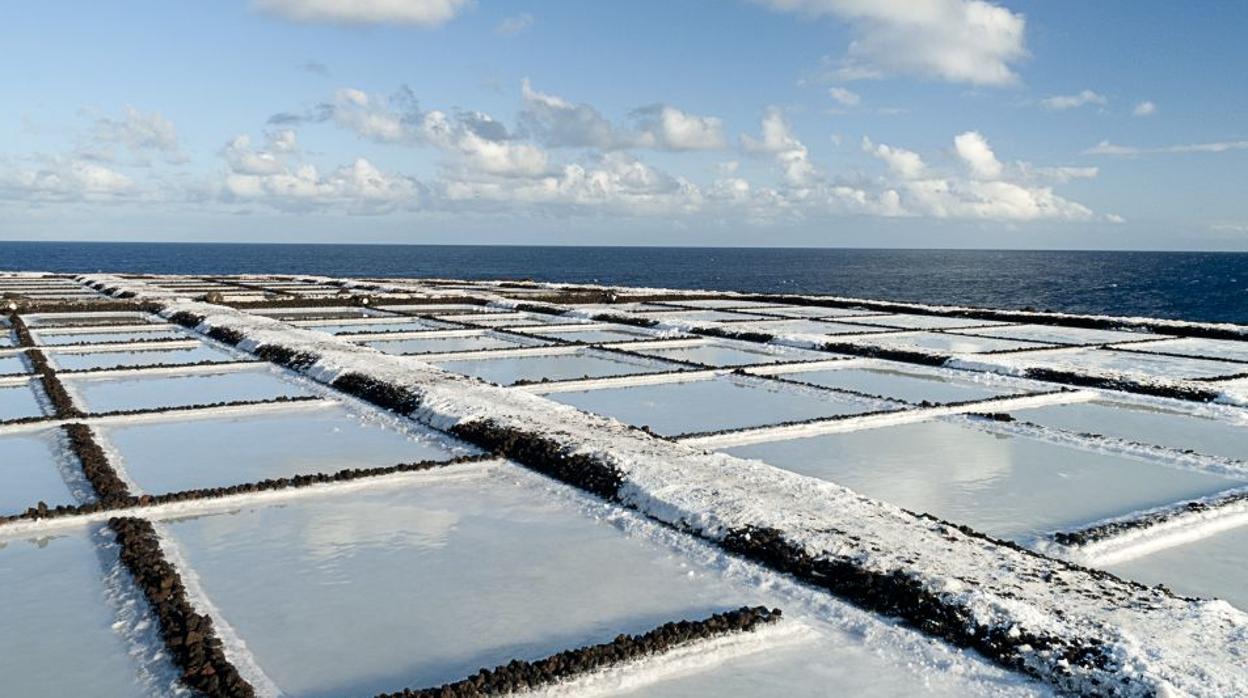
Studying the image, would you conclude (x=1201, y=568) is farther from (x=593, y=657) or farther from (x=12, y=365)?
(x=12, y=365)

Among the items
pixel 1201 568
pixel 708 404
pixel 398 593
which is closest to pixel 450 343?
pixel 708 404

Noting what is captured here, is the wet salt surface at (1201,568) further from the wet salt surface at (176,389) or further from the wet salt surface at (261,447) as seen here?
the wet salt surface at (176,389)

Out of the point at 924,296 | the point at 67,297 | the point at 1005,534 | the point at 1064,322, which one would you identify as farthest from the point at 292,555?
the point at 924,296

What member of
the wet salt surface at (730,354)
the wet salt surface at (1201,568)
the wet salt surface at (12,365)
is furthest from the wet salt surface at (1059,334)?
the wet salt surface at (12,365)

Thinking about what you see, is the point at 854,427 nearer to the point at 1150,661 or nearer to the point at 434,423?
the point at 434,423

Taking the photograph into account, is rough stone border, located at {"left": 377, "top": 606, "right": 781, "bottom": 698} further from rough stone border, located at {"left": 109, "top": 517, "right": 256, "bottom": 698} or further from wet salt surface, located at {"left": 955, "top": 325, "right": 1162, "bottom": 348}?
wet salt surface, located at {"left": 955, "top": 325, "right": 1162, "bottom": 348}

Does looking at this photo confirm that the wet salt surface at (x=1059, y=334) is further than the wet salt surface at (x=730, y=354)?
Yes
